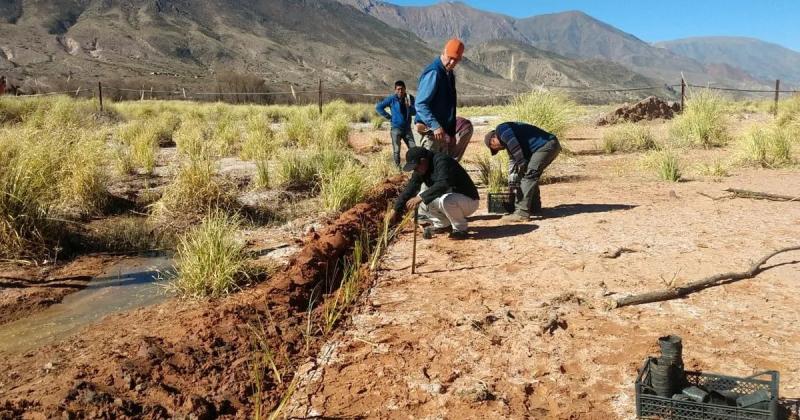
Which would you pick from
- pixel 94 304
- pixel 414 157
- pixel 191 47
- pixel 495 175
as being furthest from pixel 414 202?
pixel 191 47

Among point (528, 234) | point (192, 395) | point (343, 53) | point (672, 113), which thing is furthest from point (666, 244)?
point (343, 53)

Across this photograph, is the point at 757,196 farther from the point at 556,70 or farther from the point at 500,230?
the point at 556,70

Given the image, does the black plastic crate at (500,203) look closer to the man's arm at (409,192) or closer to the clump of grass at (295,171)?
the man's arm at (409,192)

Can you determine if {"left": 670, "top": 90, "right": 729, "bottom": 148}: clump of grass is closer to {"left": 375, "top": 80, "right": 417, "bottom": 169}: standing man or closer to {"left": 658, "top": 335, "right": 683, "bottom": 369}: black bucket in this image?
{"left": 375, "top": 80, "right": 417, "bottom": 169}: standing man

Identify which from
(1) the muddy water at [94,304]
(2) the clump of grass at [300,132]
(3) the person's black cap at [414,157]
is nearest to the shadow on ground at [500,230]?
(3) the person's black cap at [414,157]

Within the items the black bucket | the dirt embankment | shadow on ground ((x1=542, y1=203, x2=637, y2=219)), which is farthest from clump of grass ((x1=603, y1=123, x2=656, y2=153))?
the black bucket

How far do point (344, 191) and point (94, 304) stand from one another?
3399 millimetres

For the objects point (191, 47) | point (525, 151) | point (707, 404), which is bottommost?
point (707, 404)

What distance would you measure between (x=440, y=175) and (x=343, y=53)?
4042 inches

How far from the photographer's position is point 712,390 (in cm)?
291

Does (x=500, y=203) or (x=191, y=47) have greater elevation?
(x=191, y=47)

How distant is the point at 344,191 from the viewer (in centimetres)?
760

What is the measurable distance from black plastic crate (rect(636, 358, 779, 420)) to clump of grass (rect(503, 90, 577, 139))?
29.5 feet

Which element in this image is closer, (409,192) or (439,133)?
(409,192)
